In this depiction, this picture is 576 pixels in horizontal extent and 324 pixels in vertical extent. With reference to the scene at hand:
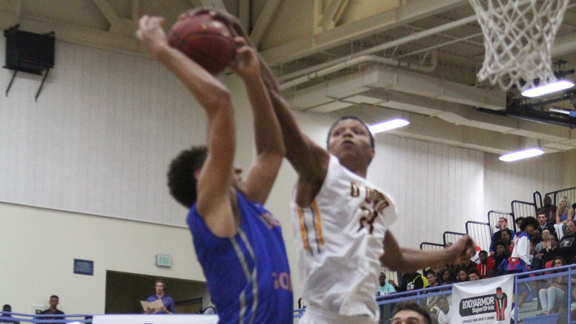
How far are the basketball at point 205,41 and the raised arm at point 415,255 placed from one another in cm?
161

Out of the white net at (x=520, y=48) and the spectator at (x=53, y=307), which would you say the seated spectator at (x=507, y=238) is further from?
the white net at (x=520, y=48)

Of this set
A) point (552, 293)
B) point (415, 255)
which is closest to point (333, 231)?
point (415, 255)

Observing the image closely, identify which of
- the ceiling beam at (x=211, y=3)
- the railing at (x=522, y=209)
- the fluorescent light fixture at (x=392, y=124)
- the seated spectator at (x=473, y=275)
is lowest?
the seated spectator at (x=473, y=275)

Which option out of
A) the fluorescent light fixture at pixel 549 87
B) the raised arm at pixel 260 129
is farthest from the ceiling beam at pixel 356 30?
the raised arm at pixel 260 129

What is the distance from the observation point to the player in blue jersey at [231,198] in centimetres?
371

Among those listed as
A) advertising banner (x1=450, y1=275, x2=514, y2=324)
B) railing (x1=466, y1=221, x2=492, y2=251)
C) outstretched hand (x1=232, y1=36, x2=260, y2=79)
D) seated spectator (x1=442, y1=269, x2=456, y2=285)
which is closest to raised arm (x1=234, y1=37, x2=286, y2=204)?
outstretched hand (x1=232, y1=36, x2=260, y2=79)

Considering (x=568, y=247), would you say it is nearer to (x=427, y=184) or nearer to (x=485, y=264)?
(x=485, y=264)

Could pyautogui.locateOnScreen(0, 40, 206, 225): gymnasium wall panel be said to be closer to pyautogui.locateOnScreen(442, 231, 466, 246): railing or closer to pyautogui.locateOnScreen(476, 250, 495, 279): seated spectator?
pyautogui.locateOnScreen(442, 231, 466, 246): railing

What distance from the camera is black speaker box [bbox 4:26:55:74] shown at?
18578 mm

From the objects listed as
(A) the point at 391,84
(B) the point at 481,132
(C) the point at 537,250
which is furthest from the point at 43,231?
(B) the point at 481,132

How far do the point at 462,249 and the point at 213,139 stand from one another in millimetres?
2055

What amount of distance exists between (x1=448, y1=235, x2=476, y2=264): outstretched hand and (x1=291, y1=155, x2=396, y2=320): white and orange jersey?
0.80m

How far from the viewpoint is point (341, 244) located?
14.5 ft

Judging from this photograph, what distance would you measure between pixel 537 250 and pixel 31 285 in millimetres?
9479
